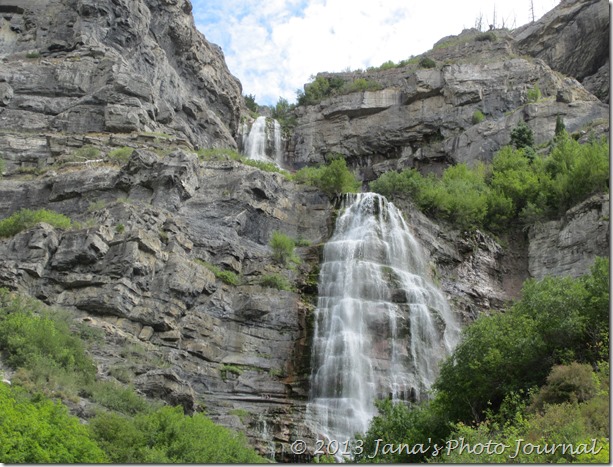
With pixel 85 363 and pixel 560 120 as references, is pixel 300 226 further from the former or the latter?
pixel 560 120

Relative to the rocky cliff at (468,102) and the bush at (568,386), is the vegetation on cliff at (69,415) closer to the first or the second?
the bush at (568,386)

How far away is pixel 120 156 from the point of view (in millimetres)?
37031

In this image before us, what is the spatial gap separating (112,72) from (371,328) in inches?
968

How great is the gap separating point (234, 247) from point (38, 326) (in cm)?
1160

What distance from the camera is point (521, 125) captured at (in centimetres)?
4622

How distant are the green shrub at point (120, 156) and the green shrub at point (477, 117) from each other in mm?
26393

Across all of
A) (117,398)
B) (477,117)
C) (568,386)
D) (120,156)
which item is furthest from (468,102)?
(117,398)

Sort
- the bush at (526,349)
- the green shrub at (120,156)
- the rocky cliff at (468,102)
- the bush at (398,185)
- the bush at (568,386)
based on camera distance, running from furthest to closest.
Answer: the rocky cliff at (468,102) < the bush at (398,185) < the green shrub at (120,156) < the bush at (526,349) < the bush at (568,386)

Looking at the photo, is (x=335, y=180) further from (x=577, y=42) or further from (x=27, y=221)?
(x=577, y=42)

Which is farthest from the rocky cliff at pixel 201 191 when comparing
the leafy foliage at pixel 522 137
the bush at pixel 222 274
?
the leafy foliage at pixel 522 137

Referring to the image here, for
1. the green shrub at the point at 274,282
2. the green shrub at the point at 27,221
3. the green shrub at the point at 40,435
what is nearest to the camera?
the green shrub at the point at 40,435

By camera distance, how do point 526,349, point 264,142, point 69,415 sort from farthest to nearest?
1. point 264,142
2. point 526,349
3. point 69,415

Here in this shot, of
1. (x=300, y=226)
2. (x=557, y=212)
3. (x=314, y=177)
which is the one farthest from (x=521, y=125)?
(x=300, y=226)

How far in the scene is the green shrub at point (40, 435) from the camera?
15172 mm
